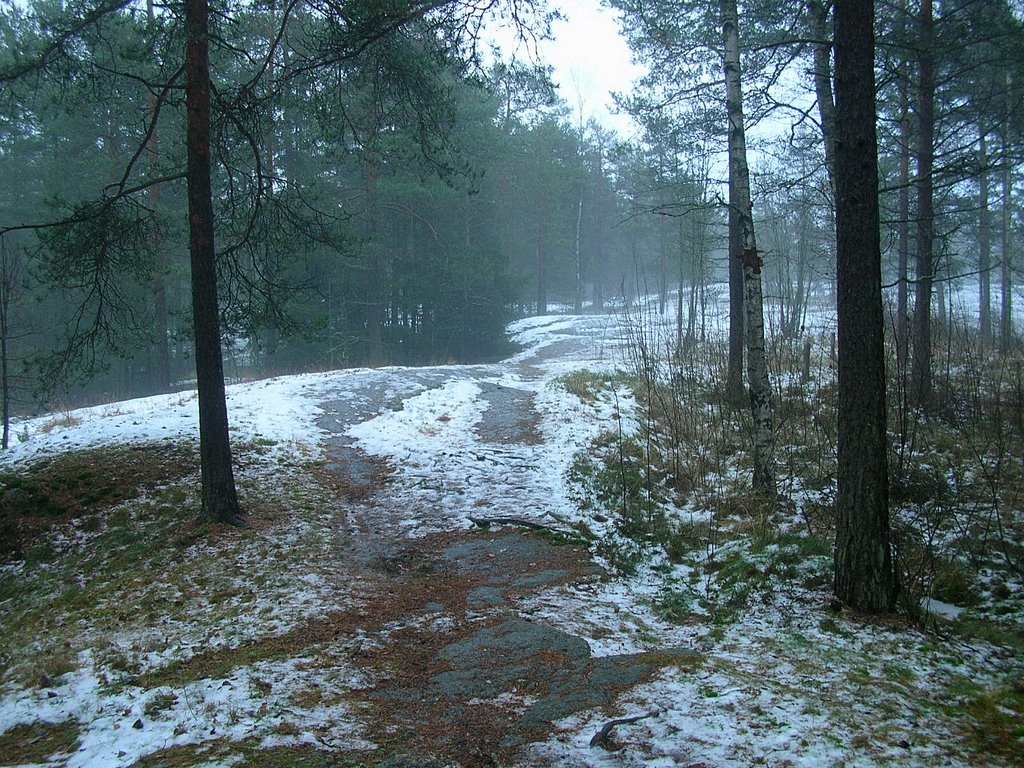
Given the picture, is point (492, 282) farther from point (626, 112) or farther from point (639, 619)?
point (639, 619)

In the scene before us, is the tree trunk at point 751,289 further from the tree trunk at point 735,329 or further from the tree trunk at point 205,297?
the tree trunk at point 205,297

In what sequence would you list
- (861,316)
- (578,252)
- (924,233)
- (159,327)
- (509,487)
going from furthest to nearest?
1. (578,252)
2. (159,327)
3. (924,233)
4. (509,487)
5. (861,316)

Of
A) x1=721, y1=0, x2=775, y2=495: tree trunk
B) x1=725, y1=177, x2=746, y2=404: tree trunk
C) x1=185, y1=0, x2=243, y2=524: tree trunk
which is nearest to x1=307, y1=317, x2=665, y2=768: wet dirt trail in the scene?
x1=185, y1=0, x2=243, y2=524: tree trunk

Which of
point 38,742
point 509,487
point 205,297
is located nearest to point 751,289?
point 509,487

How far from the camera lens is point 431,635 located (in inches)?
192

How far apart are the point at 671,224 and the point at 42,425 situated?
3051cm

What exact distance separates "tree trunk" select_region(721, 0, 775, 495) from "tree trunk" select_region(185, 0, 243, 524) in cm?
621

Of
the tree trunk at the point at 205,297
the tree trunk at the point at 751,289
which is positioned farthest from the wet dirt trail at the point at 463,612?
the tree trunk at the point at 751,289

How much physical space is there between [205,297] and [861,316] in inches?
264

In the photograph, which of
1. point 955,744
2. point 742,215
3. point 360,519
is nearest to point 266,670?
point 360,519

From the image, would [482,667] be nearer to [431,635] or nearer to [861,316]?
[431,635]

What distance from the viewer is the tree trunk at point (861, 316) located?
447 cm

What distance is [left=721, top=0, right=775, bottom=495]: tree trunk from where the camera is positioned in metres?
7.37

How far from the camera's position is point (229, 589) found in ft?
19.0
